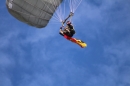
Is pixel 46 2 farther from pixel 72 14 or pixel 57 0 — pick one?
pixel 72 14

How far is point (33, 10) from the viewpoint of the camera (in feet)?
84.3

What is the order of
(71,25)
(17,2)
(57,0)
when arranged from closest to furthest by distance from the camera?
(71,25) < (17,2) < (57,0)

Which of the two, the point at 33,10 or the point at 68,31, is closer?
the point at 68,31

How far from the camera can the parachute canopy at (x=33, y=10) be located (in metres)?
25.1

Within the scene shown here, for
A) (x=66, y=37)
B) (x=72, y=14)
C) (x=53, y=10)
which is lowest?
(x=66, y=37)

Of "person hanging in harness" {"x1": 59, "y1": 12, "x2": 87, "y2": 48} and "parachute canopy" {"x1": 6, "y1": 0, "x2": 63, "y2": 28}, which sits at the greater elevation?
"parachute canopy" {"x1": 6, "y1": 0, "x2": 63, "y2": 28}

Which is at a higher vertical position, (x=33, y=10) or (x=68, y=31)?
(x=33, y=10)

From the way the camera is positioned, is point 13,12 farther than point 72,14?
Yes

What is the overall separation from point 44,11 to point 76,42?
4405 mm

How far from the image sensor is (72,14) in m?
23.8

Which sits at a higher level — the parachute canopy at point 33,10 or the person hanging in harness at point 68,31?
the parachute canopy at point 33,10

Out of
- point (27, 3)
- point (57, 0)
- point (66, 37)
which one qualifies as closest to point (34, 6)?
point (27, 3)

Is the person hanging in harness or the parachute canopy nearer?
the person hanging in harness

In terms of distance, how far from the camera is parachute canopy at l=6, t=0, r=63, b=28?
25.1 meters
